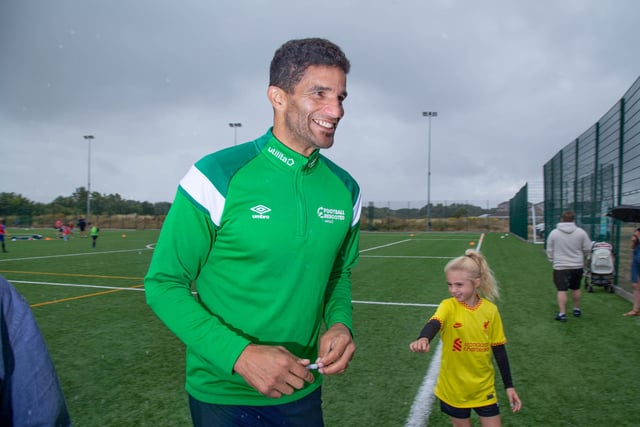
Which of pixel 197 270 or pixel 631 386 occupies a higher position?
pixel 197 270

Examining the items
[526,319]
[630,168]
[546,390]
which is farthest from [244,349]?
[630,168]

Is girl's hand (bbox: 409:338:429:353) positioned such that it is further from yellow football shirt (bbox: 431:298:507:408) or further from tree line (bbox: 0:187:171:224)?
tree line (bbox: 0:187:171:224)

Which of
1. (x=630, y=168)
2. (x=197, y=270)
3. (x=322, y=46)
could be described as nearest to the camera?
(x=197, y=270)

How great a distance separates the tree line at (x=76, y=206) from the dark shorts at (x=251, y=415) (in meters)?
69.1

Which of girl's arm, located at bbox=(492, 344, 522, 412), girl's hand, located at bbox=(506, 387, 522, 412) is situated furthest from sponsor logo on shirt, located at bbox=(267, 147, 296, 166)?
girl's hand, located at bbox=(506, 387, 522, 412)

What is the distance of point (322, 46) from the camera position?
1.84 metres

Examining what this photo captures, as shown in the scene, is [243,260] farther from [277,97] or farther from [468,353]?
[468,353]

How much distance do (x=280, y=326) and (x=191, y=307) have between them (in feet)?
1.28

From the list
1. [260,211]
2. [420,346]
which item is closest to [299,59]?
[260,211]

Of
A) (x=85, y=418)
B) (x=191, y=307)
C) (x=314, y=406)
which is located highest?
(x=191, y=307)

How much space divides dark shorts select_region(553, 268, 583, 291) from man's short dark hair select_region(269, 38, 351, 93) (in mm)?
7377

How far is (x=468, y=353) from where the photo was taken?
10.3ft

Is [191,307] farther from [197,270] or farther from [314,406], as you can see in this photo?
[314,406]

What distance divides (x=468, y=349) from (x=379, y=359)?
264cm
